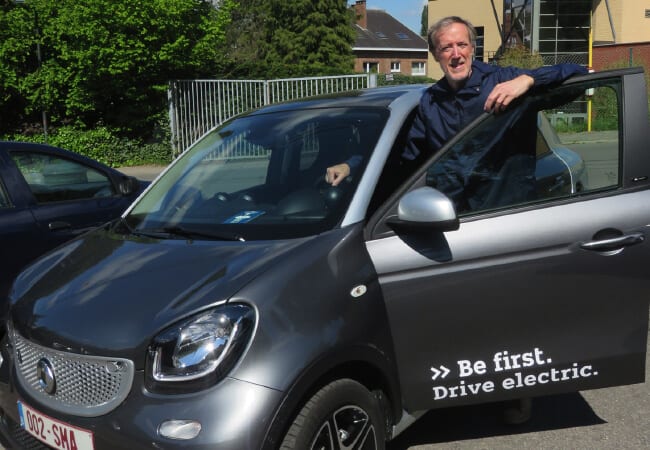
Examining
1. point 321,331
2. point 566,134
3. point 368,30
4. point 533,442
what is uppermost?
point 368,30

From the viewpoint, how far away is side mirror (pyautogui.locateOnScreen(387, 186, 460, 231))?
8.86 ft

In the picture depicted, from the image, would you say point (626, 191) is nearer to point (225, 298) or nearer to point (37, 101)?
point (225, 298)

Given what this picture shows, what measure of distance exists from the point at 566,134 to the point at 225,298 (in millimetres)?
1965

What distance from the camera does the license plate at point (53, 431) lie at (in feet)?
7.81

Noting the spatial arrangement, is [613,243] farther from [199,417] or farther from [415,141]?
[199,417]

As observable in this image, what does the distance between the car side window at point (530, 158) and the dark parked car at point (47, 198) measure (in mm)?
3123

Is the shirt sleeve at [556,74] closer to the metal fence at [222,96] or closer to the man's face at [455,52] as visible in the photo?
the man's face at [455,52]

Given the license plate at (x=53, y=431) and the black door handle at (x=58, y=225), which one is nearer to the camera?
the license plate at (x=53, y=431)

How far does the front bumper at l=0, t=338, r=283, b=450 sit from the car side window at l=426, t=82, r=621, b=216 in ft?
4.06

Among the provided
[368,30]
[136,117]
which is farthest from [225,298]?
[368,30]

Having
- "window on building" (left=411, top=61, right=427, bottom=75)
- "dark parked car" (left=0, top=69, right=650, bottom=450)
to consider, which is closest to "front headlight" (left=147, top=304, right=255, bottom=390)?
"dark parked car" (left=0, top=69, right=650, bottom=450)

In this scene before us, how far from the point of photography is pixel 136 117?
787 inches

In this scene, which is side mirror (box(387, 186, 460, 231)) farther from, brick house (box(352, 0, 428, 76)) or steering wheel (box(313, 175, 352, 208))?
brick house (box(352, 0, 428, 76))

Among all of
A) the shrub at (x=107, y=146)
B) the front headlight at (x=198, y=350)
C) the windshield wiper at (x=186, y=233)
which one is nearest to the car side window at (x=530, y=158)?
the windshield wiper at (x=186, y=233)
